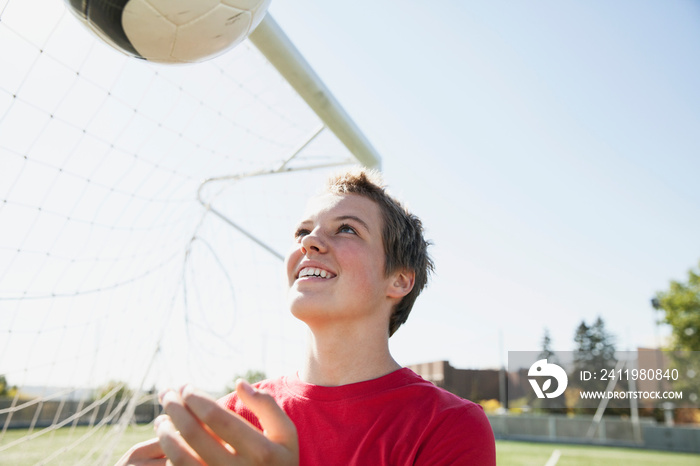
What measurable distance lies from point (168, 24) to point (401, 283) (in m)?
1.07

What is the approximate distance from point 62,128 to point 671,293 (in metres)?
26.7

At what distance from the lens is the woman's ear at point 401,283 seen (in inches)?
60.6

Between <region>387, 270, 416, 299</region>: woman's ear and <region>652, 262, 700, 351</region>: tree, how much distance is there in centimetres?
2523

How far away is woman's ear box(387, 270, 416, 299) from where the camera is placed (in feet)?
5.05

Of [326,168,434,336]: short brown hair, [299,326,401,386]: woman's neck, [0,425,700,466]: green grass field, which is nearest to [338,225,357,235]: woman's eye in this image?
[326,168,434,336]: short brown hair

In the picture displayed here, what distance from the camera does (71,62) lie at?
2.37 m

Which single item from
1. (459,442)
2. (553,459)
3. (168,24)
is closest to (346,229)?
(459,442)

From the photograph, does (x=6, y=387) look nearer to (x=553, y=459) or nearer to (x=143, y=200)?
Answer: (x=143, y=200)

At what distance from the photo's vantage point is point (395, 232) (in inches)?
62.6

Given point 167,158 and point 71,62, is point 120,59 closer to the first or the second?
point 71,62

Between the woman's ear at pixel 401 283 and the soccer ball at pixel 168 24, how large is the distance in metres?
0.96

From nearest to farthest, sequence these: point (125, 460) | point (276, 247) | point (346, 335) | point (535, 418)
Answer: point (125, 460)
point (346, 335)
point (276, 247)
point (535, 418)

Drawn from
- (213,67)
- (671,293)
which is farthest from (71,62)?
(671,293)

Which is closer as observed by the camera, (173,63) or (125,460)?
(125,460)
